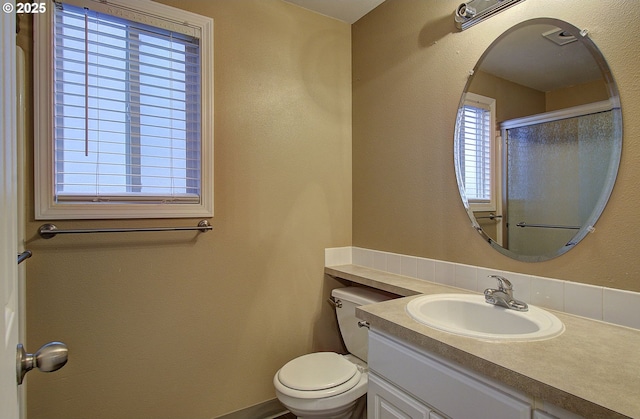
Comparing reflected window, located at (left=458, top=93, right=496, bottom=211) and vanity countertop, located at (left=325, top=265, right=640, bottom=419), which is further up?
reflected window, located at (left=458, top=93, right=496, bottom=211)

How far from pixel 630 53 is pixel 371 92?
1223 millimetres

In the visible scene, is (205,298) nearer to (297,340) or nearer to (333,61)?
(297,340)

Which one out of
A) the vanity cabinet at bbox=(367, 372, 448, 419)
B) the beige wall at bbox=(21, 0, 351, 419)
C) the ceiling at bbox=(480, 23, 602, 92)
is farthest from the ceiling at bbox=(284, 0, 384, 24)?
the vanity cabinet at bbox=(367, 372, 448, 419)

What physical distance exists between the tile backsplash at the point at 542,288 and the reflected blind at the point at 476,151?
0.35m

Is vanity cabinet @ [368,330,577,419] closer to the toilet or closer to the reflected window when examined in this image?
the toilet

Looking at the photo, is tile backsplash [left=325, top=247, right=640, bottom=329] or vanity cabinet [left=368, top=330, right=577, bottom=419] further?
tile backsplash [left=325, top=247, right=640, bottom=329]

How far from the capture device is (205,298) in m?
1.71

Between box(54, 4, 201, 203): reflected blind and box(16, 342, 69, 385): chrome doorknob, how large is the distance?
1085 millimetres

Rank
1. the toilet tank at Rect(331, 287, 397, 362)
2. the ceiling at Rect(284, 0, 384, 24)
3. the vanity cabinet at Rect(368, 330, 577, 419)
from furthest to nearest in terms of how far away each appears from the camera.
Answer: the ceiling at Rect(284, 0, 384, 24), the toilet tank at Rect(331, 287, 397, 362), the vanity cabinet at Rect(368, 330, 577, 419)

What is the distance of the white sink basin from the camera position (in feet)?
3.23

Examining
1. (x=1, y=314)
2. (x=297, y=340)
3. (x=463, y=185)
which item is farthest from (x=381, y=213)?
(x=1, y=314)

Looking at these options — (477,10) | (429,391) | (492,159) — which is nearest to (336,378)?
(429,391)

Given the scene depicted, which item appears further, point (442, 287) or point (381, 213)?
point (381, 213)

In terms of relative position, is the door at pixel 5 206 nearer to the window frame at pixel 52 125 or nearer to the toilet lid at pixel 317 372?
the window frame at pixel 52 125
